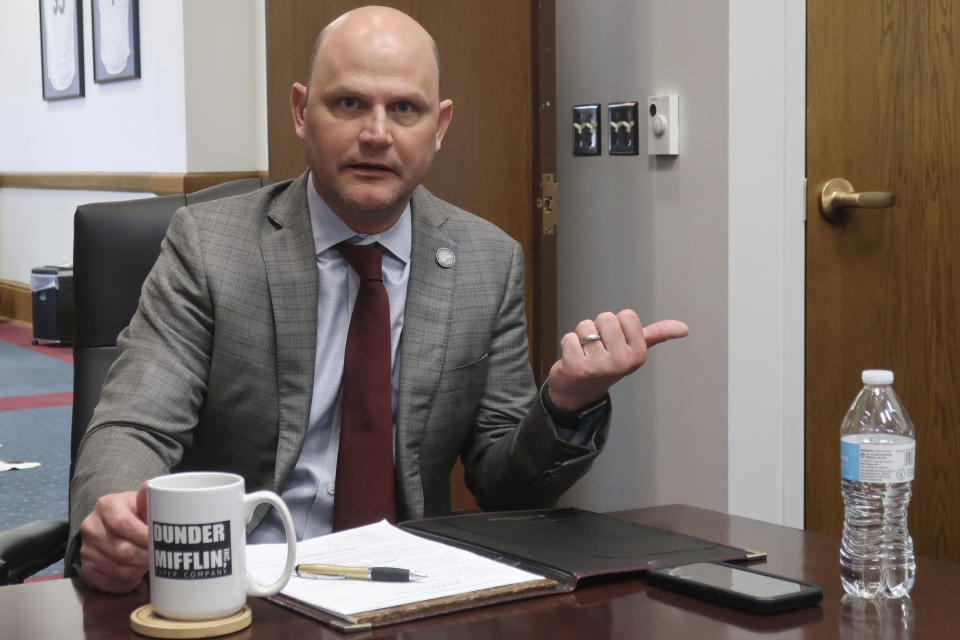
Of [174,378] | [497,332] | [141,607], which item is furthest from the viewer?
[497,332]

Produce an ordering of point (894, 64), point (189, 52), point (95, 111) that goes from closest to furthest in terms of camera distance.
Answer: point (894, 64)
point (189, 52)
point (95, 111)

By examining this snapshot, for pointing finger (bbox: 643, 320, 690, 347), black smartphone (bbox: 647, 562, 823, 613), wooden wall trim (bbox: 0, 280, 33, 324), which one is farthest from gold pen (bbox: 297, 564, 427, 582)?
wooden wall trim (bbox: 0, 280, 33, 324)

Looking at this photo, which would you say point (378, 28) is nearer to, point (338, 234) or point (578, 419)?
point (338, 234)

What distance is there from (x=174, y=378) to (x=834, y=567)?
777mm

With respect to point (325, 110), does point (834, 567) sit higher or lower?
lower

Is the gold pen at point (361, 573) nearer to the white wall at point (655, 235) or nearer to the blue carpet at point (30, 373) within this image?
the white wall at point (655, 235)

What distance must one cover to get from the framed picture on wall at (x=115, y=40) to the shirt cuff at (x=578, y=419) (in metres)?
5.06

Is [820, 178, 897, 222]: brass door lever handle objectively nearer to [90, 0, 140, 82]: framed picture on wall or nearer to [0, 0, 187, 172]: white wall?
[0, 0, 187, 172]: white wall

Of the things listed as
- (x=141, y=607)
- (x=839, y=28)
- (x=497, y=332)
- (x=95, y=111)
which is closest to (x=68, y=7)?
(x=95, y=111)

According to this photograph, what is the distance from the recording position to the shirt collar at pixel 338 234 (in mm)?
1552

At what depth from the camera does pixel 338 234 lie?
156 centimetres

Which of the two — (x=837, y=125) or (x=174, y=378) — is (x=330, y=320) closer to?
(x=174, y=378)

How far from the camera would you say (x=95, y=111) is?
6.82m

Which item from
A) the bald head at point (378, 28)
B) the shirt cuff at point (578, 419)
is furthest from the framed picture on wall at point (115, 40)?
the shirt cuff at point (578, 419)
